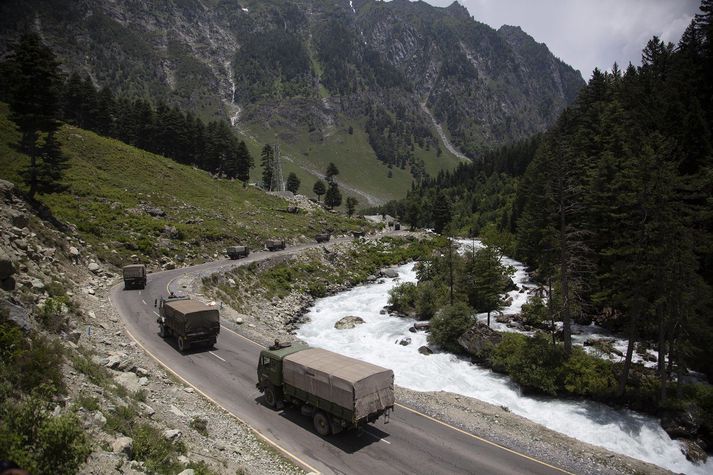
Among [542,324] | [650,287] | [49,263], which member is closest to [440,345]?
[542,324]

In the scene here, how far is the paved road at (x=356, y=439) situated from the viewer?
1638cm

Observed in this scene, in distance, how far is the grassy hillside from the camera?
52844 mm

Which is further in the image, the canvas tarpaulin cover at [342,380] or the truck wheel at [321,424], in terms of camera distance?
the truck wheel at [321,424]

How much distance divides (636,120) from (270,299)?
4681cm

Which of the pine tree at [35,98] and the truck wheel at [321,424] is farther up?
the pine tree at [35,98]

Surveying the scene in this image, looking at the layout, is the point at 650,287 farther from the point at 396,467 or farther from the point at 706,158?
the point at 396,467

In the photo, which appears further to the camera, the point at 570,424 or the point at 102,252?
the point at 102,252

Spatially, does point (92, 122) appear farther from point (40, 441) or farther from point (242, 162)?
point (40, 441)

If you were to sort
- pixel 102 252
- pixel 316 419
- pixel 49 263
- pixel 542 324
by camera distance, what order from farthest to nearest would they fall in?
pixel 102 252 → pixel 542 324 → pixel 49 263 → pixel 316 419

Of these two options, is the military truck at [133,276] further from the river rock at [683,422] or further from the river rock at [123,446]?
the river rock at [683,422]

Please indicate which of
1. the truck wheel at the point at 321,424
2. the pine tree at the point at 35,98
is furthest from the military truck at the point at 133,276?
the truck wheel at the point at 321,424

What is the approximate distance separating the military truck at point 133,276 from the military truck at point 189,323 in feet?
48.0

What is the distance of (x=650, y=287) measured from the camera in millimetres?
26250

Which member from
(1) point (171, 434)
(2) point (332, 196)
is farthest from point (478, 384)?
(2) point (332, 196)
